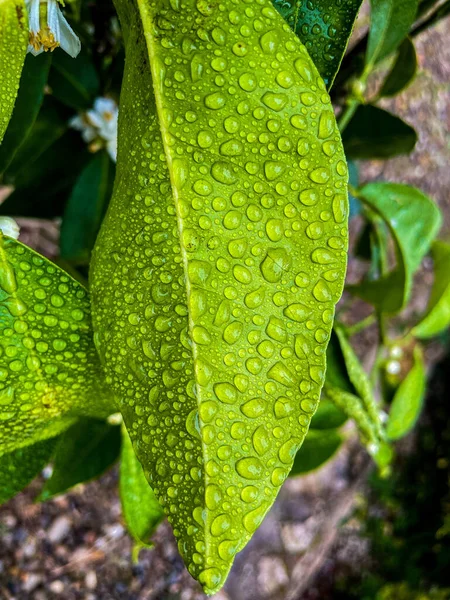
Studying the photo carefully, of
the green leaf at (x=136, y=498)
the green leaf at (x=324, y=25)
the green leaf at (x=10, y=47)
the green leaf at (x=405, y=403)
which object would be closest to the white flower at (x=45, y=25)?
the green leaf at (x=10, y=47)

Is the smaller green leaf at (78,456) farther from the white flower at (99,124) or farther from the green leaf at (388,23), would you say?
the green leaf at (388,23)

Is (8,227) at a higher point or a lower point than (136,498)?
higher

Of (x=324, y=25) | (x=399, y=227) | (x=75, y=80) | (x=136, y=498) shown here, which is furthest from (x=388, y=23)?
(x=136, y=498)

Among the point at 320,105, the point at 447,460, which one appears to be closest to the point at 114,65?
the point at 320,105

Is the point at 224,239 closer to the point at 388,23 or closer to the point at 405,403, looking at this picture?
the point at 388,23

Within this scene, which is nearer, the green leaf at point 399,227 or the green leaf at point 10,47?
the green leaf at point 10,47

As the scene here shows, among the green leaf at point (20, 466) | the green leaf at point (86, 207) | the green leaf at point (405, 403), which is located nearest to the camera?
the green leaf at point (20, 466)

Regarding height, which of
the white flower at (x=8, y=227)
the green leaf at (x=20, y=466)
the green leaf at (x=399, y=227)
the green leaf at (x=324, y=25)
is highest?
the green leaf at (x=324, y=25)
